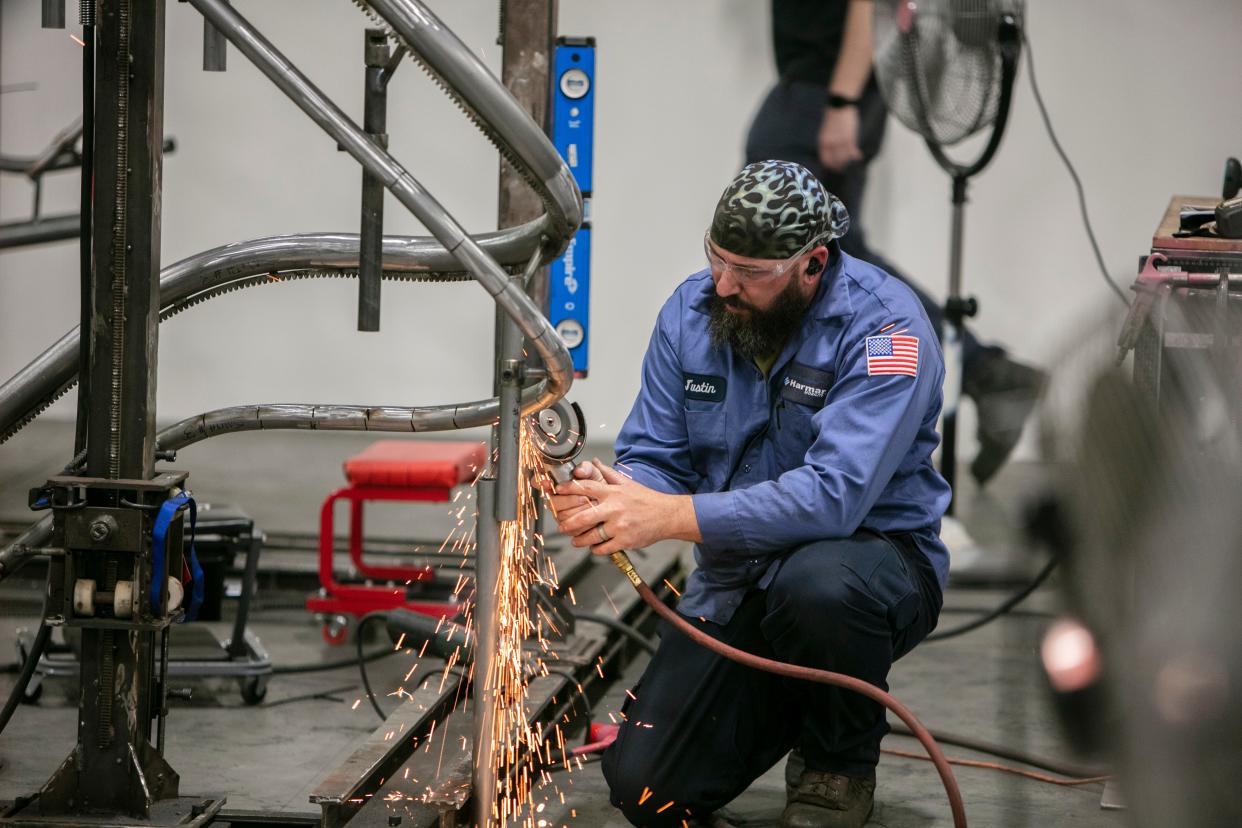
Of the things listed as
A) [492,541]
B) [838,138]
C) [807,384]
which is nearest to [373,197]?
[492,541]

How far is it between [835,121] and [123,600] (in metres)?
3.68

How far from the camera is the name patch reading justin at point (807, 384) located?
9.05ft

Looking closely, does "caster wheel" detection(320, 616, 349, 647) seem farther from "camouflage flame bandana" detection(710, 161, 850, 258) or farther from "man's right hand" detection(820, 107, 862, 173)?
"man's right hand" detection(820, 107, 862, 173)

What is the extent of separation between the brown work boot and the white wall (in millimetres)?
4255

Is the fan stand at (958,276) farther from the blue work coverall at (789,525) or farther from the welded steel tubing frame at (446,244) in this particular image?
the welded steel tubing frame at (446,244)

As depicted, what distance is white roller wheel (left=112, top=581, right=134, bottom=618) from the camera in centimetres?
241

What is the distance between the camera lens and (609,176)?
694cm

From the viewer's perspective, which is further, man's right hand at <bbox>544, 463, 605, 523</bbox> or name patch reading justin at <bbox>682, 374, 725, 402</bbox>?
name patch reading justin at <bbox>682, 374, 725, 402</bbox>

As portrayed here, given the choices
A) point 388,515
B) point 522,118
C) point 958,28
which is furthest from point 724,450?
point 388,515

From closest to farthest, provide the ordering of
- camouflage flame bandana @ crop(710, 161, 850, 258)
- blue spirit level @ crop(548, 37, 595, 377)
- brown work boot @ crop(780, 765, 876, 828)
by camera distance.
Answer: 1. camouflage flame bandana @ crop(710, 161, 850, 258)
2. brown work boot @ crop(780, 765, 876, 828)
3. blue spirit level @ crop(548, 37, 595, 377)

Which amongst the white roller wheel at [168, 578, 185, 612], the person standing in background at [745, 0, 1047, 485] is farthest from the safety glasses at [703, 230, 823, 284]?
the person standing in background at [745, 0, 1047, 485]

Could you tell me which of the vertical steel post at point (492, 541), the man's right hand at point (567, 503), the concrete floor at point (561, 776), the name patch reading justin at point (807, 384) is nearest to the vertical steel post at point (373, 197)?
the vertical steel post at point (492, 541)

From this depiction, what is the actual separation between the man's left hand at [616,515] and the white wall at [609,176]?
435 cm

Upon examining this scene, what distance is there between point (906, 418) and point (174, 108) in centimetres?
541
